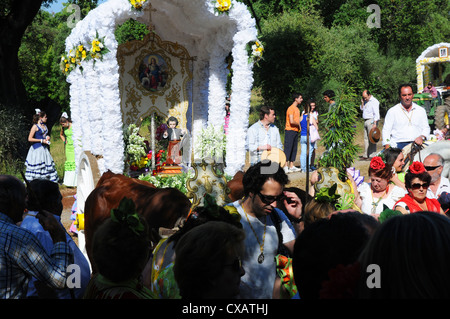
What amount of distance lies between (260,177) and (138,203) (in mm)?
2124

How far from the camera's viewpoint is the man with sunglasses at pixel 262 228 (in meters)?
3.68

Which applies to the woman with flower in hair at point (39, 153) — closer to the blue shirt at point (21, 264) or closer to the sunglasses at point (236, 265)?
the blue shirt at point (21, 264)

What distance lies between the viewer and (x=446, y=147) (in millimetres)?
7754

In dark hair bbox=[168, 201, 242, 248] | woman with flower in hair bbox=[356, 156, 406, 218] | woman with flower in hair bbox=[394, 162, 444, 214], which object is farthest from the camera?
woman with flower in hair bbox=[356, 156, 406, 218]

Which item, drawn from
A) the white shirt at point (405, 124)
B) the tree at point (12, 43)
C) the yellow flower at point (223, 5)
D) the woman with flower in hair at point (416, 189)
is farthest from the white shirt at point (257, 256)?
the tree at point (12, 43)

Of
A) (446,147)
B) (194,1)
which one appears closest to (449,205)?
(446,147)

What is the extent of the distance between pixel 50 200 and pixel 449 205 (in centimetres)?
382

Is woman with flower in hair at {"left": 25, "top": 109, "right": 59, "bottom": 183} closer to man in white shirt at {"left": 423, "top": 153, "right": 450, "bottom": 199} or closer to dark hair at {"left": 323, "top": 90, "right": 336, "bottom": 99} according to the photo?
dark hair at {"left": 323, "top": 90, "right": 336, "bottom": 99}

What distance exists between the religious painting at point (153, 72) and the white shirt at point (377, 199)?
684 cm

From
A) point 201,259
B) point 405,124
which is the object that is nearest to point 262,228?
point 201,259

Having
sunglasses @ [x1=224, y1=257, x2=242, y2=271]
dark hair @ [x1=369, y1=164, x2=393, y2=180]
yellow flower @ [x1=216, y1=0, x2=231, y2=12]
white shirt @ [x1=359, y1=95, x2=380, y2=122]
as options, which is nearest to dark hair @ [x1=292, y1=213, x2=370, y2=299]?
sunglasses @ [x1=224, y1=257, x2=242, y2=271]

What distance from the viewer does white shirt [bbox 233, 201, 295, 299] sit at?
11.9ft

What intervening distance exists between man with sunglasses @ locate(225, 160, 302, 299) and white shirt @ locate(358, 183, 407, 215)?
1.41 m
